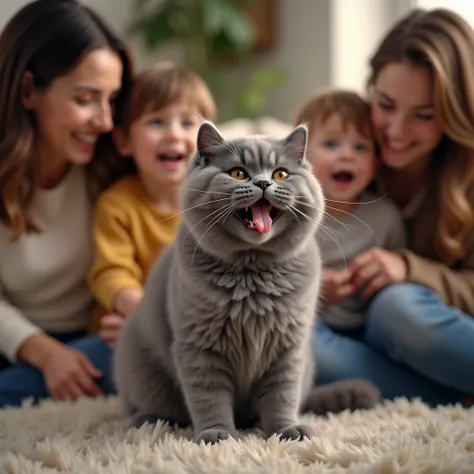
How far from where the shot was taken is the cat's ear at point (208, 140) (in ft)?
3.39

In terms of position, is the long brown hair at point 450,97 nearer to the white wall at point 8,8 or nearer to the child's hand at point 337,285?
the child's hand at point 337,285

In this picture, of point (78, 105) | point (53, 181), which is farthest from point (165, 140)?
point (53, 181)

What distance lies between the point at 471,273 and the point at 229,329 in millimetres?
764

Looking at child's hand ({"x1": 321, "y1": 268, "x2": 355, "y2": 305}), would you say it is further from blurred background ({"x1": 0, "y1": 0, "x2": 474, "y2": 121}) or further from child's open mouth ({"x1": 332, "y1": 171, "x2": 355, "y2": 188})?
blurred background ({"x1": 0, "y1": 0, "x2": 474, "y2": 121})

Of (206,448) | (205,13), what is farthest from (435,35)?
(205,13)

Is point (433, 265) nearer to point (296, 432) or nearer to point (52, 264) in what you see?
point (296, 432)

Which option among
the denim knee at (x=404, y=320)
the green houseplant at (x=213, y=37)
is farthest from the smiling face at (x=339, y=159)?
the green houseplant at (x=213, y=37)

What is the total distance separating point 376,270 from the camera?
1.45m

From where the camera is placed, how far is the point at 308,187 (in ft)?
3.41

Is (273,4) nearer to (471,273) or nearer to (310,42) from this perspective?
(310,42)

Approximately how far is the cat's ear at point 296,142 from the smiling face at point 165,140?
552mm

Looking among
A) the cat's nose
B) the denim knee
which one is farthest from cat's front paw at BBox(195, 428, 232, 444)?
the denim knee

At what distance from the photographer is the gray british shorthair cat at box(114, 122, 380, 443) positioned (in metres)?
1.00

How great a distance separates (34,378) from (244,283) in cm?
74
